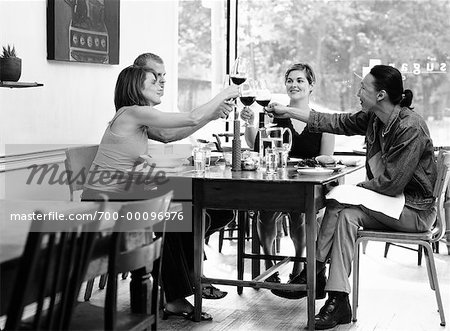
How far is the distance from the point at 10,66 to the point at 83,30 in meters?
1.15

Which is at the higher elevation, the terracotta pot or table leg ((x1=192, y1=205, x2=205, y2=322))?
the terracotta pot

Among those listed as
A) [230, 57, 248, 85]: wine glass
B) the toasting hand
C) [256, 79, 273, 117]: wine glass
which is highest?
[230, 57, 248, 85]: wine glass

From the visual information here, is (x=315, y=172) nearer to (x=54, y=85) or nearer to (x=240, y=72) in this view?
(x=240, y=72)

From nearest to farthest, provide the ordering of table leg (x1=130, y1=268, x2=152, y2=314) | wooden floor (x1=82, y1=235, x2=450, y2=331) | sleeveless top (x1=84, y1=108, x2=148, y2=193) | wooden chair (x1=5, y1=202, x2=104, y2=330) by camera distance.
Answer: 1. wooden chair (x1=5, y1=202, x2=104, y2=330)
2. table leg (x1=130, y1=268, x2=152, y2=314)
3. wooden floor (x1=82, y1=235, x2=450, y2=331)
4. sleeveless top (x1=84, y1=108, x2=148, y2=193)

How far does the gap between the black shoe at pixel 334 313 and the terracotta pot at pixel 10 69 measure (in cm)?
197

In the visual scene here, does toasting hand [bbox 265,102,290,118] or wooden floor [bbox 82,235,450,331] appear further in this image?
toasting hand [bbox 265,102,290,118]

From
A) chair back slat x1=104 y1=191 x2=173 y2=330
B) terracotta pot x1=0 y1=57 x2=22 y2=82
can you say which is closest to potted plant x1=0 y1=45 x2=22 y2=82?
terracotta pot x1=0 y1=57 x2=22 y2=82

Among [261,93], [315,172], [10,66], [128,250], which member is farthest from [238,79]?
[128,250]

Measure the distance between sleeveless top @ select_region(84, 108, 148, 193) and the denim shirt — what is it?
4.00 feet

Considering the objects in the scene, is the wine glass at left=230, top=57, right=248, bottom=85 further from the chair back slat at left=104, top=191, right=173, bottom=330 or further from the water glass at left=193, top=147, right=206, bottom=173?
the chair back slat at left=104, top=191, right=173, bottom=330

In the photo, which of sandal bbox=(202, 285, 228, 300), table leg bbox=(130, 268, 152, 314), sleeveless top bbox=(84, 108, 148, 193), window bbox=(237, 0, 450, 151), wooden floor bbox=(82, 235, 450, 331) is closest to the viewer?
table leg bbox=(130, 268, 152, 314)

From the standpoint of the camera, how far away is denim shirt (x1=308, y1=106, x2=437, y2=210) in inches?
165

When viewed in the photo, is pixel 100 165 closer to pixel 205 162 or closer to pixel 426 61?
pixel 205 162

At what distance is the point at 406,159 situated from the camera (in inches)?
165
